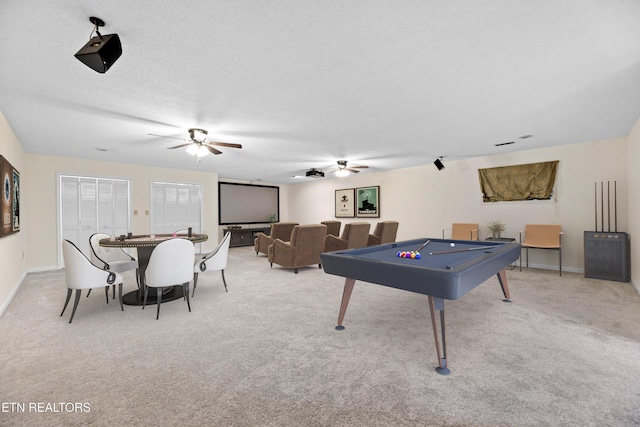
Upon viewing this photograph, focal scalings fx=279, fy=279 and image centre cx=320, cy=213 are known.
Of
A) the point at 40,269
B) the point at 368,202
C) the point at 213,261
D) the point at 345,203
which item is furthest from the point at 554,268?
the point at 40,269

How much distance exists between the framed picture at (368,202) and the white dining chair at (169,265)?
20.4 feet

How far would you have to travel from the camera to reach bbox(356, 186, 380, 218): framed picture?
857cm

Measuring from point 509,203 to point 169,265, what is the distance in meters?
6.54

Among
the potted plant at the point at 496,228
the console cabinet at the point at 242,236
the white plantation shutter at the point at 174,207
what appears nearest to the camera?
the potted plant at the point at 496,228

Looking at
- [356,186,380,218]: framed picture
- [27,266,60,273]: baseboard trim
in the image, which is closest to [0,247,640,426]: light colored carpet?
[27,266,60,273]: baseboard trim

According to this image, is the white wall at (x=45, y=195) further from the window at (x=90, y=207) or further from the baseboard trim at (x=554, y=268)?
the baseboard trim at (x=554, y=268)

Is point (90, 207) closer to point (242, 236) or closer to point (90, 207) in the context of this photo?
point (90, 207)

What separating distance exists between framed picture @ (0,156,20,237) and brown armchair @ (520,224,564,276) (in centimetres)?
769

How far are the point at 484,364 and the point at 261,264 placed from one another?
4989 mm

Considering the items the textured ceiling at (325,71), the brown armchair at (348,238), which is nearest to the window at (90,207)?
the textured ceiling at (325,71)

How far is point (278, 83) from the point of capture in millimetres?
2705

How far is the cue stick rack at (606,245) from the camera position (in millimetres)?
4410

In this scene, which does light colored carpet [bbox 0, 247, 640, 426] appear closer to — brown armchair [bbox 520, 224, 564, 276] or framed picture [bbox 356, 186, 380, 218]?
brown armchair [bbox 520, 224, 564, 276]

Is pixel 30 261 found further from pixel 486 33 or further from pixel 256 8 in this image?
pixel 486 33
